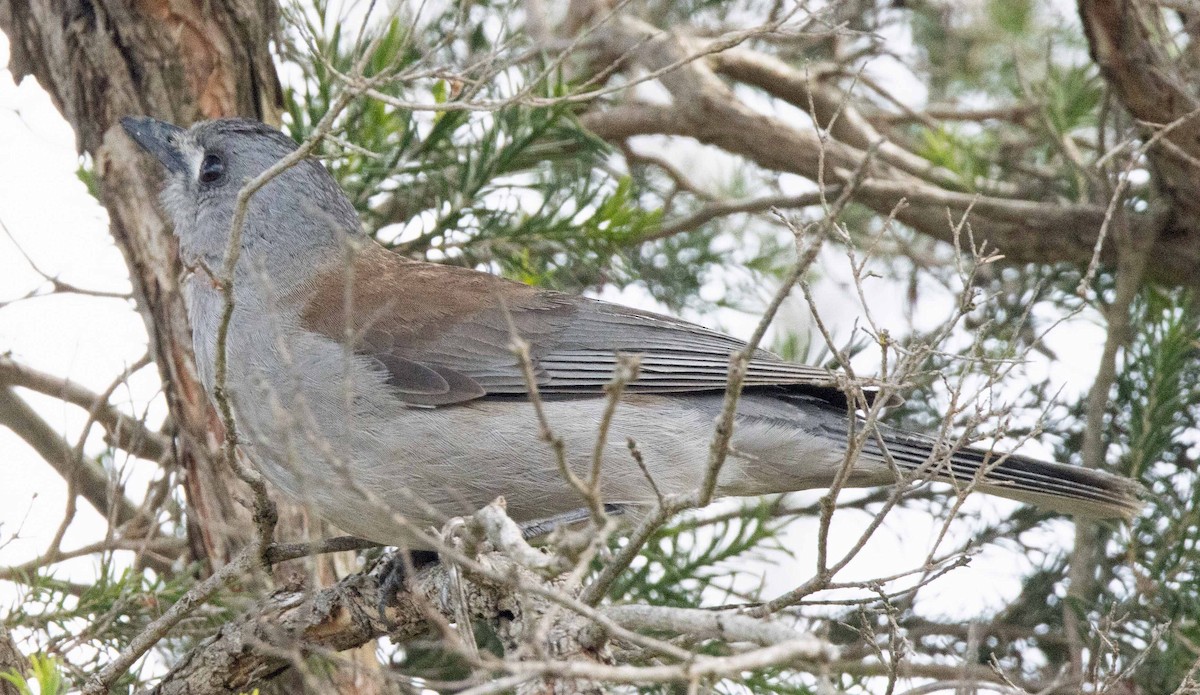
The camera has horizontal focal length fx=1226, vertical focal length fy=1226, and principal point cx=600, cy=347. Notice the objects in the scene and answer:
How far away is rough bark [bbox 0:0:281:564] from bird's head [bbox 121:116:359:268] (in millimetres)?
Answer: 255

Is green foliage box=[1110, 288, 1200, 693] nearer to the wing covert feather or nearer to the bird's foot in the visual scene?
the wing covert feather

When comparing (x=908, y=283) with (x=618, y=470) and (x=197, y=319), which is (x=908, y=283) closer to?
(x=618, y=470)

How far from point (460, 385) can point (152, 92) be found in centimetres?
209

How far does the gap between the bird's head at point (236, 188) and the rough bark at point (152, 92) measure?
26 cm

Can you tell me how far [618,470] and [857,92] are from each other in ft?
12.3

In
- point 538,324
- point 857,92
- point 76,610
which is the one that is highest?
point 857,92

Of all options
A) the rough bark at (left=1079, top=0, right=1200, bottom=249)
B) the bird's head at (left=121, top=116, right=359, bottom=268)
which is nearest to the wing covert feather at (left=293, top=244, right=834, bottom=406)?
the bird's head at (left=121, top=116, right=359, bottom=268)

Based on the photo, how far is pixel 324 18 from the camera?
4.98m

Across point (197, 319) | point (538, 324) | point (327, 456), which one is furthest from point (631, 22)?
point (327, 456)

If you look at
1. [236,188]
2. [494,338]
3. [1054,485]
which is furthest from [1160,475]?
[236,188]

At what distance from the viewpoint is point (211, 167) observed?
502cm

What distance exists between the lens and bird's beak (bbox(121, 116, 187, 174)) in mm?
4914

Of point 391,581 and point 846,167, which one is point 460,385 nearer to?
point 391,581

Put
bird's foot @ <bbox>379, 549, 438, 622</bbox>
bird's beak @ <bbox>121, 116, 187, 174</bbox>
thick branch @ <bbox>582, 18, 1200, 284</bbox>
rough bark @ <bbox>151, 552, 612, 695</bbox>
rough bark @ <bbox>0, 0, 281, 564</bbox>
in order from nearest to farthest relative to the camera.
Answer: rough bark @ <bbox>151, 552, 612, 695</bbox> → bird's foot @ <bbox>379, 549, 438, 622</bbox> → bird's beak @ <bbox>121, 116, 187, 174</bbox> → rough bark @ <bbox>0, 0, 281, 564</bbox> → thick branch @ <bbox>582, 18, 1200, 284</bbox>
